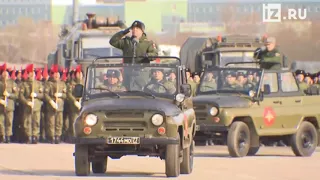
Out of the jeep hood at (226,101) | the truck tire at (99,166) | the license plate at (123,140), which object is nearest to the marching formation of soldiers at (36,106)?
the jeep hood at (226,101)

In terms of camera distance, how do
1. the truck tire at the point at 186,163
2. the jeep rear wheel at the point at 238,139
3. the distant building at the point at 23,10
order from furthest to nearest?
the distant building at the point at 23,10
the jeep rear wheel at the point at 238,139
the truck tire at the point at 186,163

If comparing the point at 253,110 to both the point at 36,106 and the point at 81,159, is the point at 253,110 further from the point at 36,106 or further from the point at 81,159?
the point at 36,106

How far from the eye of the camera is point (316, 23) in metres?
54.7

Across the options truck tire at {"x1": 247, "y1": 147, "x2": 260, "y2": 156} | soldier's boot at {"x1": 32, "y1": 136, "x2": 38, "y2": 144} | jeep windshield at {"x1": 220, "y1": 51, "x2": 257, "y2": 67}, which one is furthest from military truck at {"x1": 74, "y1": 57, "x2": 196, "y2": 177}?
jeep windshield at {"x1": 220, "y1": 51, "x2": 257, "y2": 67}

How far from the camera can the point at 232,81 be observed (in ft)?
84.5

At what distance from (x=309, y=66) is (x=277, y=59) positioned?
24.9 m

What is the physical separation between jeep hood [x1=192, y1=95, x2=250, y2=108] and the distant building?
35963mm

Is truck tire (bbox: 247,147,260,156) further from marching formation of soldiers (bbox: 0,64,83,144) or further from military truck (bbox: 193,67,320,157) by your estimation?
marching formation of soldiers (bbox: 0,64,83,144)

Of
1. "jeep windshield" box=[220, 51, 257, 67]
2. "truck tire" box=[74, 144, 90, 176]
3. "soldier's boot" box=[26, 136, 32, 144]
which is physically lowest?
"soldier's boot" box=[26, 136, 32, 144]

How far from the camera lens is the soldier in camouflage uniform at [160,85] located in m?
19.9

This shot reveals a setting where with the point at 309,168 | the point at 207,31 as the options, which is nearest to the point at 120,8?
the point at 207,31

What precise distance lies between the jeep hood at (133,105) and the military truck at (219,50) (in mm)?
17647

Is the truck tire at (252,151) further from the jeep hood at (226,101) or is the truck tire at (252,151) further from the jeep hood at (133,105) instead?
the jeep hood at (133,105)

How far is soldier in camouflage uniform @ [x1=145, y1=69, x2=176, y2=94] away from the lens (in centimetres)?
1986
